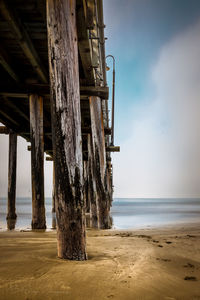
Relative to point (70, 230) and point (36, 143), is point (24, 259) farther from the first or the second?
point (36, 143)

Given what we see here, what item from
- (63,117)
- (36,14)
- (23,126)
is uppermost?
(36,14)

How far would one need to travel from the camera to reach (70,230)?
2.12 m

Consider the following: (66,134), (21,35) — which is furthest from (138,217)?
(66,134)

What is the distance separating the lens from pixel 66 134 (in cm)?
219

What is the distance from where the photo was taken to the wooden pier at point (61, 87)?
2.15m

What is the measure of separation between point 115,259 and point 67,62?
2095mm

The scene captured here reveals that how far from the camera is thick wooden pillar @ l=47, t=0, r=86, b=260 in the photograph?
2.13 m

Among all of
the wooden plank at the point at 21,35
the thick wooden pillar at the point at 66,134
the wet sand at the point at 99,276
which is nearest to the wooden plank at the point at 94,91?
the wooden plank at the point at 21,35

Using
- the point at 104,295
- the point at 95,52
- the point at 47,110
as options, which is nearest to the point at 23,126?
the point at 47,110

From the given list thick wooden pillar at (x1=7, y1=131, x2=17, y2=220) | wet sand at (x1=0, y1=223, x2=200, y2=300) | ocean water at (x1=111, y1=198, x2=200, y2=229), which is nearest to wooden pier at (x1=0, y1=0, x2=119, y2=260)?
wet sand at (x1=0, y1=223, x2=200, y2=300)

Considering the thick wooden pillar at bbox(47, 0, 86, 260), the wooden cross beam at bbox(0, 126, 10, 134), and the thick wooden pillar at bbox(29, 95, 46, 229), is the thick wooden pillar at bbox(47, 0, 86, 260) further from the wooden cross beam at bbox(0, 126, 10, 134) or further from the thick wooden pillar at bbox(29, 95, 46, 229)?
the wooden cross beam at bbox(0, 126, 10, 134)

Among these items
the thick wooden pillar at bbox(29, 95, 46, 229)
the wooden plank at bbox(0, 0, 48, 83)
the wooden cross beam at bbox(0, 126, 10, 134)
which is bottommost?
the thick wooden pillar at bbox(29, 95, 46, 229)

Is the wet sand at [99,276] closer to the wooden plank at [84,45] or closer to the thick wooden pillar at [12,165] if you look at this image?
the wooden plank at [84,45]

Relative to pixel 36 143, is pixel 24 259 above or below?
below
